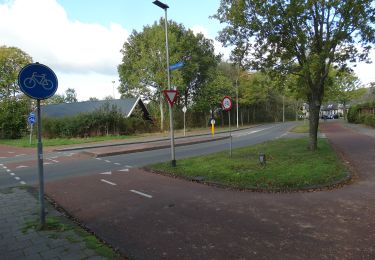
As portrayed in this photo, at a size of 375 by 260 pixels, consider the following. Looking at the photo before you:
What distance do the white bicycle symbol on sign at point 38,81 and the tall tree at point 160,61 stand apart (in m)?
33.6

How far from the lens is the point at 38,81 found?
5.04m

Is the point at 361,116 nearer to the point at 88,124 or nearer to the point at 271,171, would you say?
the point at 88,124

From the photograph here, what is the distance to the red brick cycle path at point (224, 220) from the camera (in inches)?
173

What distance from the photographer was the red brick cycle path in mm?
4383

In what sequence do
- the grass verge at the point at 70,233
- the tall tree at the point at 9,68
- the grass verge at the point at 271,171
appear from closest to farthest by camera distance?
the grass verge at the point at 70,233
the grass verge at the point at 271,171
the tall tree at the point at 9,68

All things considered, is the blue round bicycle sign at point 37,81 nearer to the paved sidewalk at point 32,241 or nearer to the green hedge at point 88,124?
the paved sidewalk at point 32,241

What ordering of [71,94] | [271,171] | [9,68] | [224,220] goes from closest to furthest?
[224,220]
[271,171]
[9,68]
[71,94]

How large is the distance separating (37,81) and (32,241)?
249 centimetres

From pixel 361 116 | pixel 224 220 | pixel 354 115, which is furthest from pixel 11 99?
pixel 354 115

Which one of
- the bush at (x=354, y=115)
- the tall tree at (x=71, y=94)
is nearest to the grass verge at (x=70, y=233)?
the bush at (x=354, y=115)

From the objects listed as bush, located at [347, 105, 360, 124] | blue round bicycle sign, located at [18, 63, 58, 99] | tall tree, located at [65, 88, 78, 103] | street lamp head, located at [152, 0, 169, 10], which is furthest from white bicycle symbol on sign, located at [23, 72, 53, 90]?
tall tree, located at [65, 88, 78, 103]

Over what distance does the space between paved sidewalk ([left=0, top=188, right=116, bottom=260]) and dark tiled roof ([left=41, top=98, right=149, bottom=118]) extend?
107 feet

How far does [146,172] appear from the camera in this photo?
36.6ft

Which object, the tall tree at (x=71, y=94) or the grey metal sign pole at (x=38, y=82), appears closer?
the grey metal sign pole at (x=38, y=82)
